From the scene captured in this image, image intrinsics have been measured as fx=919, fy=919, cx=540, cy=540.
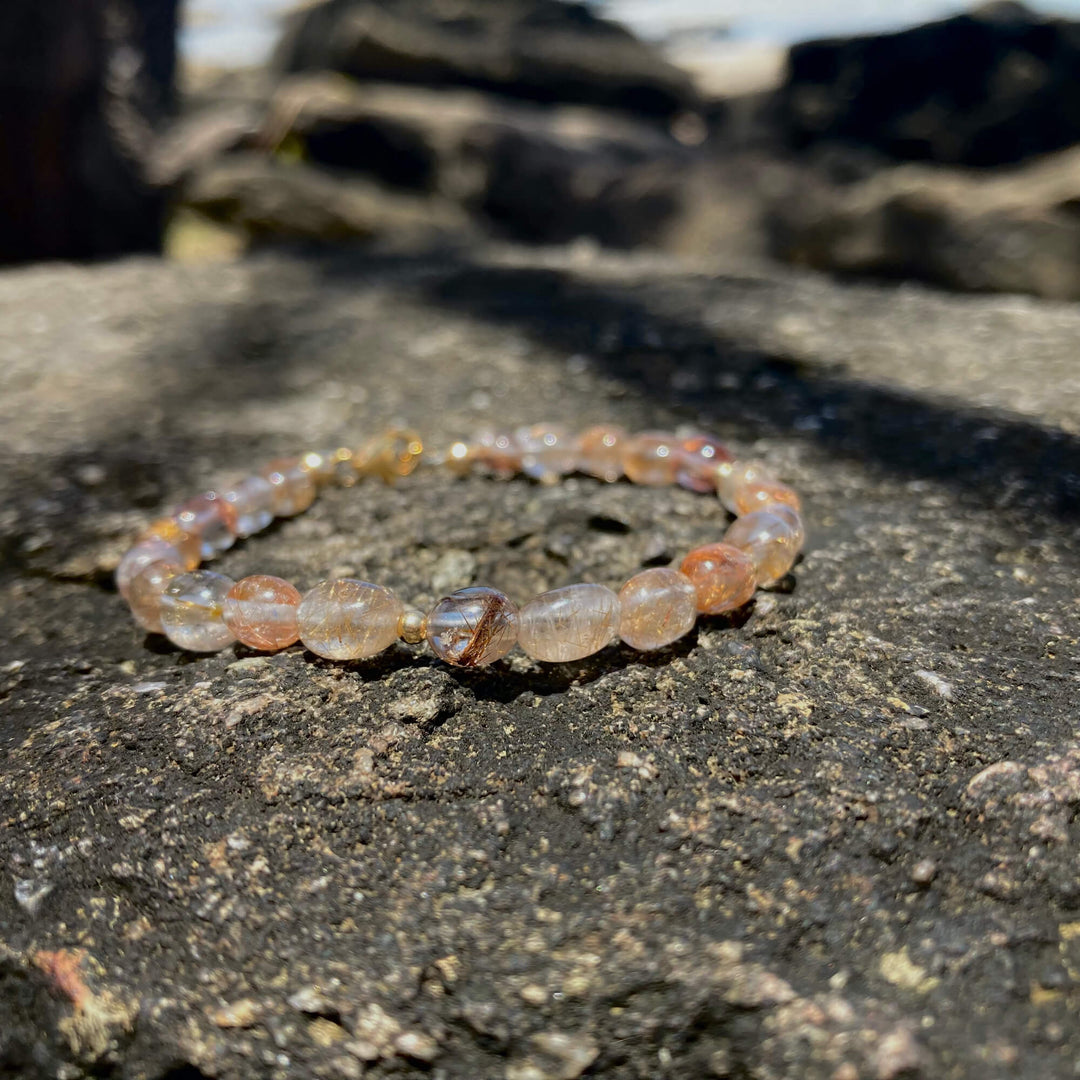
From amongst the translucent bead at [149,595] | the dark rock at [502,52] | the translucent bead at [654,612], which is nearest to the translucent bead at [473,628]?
the translucent bead at [654,612]

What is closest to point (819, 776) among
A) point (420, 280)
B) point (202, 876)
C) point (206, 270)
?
point (202, 876)

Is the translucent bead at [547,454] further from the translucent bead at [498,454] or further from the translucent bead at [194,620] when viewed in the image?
the translucent bead at [194,620]

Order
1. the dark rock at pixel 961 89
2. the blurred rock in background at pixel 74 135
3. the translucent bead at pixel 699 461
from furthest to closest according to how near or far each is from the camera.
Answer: the dark rock at pixel 961 89 < the blurred rock in background at pixel 74 135 < the translucent bead at pixel 699 461

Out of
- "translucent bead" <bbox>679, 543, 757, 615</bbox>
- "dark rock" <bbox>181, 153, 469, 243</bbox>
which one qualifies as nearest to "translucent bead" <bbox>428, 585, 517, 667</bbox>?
"translucent bead" <bbox>679, 543, 757, 615</bbox>

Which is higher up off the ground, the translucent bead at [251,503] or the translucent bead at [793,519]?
the translucent bead at [793,519]

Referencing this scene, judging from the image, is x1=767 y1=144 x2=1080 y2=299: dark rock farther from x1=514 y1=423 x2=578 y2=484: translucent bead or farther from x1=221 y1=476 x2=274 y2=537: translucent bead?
x1=221 y1=476 x2=274 y2=537: translucent bead

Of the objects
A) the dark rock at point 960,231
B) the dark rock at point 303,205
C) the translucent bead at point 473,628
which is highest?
the translucent bead at point 473,628

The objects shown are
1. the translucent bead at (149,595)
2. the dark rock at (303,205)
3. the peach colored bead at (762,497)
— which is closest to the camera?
the translucent bead at (149,595)
